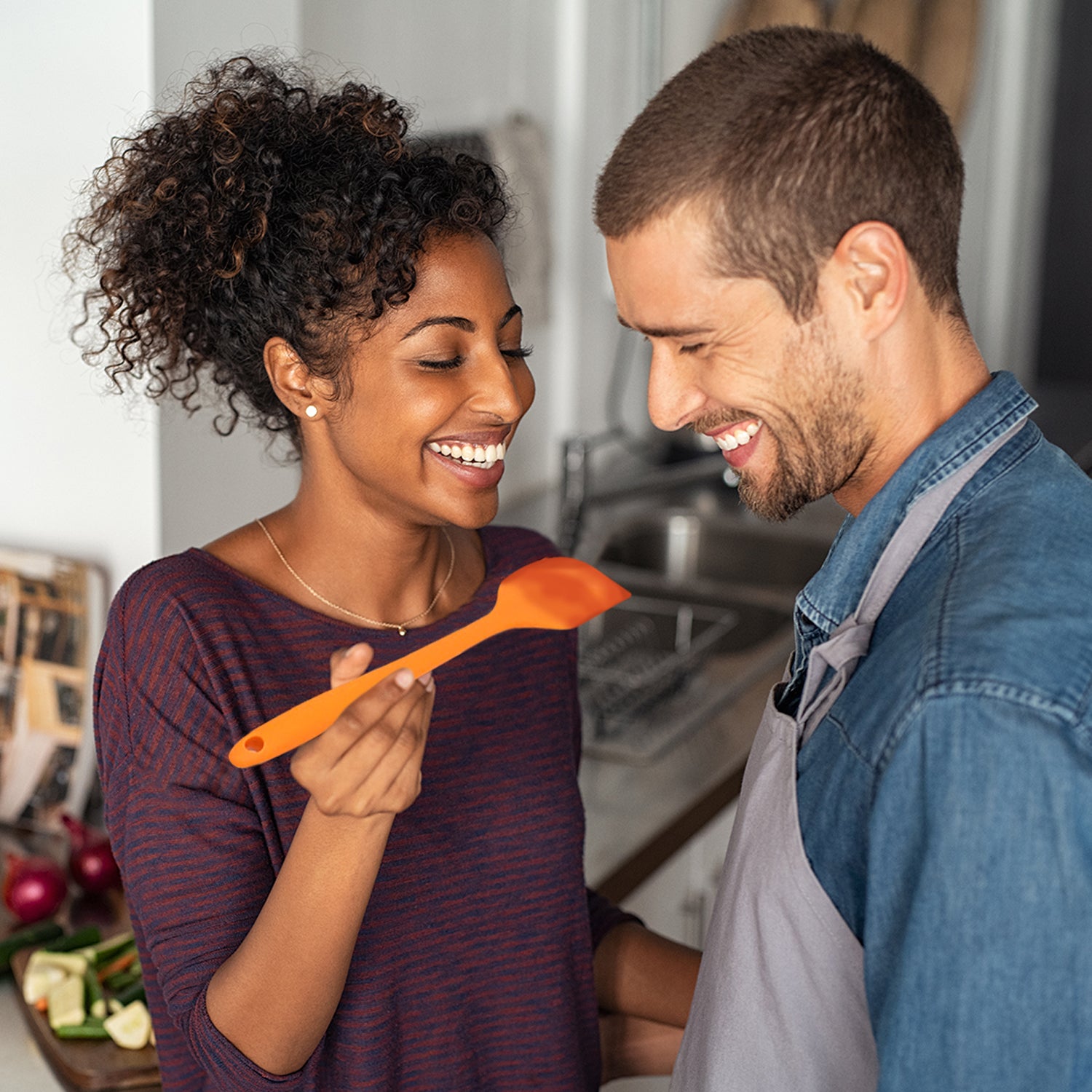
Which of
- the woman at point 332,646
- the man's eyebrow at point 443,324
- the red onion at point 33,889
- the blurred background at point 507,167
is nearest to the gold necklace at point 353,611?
the woman at point 332,646

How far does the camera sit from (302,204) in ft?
3.48

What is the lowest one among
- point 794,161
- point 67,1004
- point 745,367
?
point 67,1004

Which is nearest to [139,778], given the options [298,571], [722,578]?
[298,571]

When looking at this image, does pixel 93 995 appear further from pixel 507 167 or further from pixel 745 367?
pixel 507 167

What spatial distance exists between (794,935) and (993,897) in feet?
0.60

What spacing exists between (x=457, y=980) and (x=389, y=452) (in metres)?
0.42

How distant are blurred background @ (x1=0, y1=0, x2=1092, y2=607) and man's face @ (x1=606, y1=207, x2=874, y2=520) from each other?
749 millimetres

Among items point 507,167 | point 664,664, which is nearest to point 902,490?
point 664,664

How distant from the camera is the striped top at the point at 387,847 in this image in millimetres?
961

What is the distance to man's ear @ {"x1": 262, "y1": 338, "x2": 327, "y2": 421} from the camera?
1089 millimetres

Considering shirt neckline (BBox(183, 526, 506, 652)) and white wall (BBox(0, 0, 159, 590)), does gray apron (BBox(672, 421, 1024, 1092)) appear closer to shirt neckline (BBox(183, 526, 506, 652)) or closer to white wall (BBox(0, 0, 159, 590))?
shirt neckline (BBox(183, 526, 506, 652))

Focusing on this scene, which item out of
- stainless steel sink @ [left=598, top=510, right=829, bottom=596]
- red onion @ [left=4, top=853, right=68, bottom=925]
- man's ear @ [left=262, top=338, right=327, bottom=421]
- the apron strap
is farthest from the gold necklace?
stainless steel sink @ [left=598, top=510, right=829, bottom=596]

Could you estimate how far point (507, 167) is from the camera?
2.49 m

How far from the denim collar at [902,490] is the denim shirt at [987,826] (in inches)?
3.3
